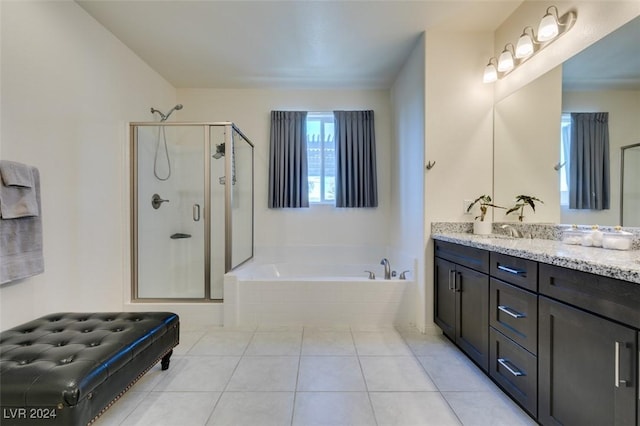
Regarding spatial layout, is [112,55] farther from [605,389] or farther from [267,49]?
[605,389]

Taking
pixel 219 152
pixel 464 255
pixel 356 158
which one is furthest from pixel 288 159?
pixel 464 255

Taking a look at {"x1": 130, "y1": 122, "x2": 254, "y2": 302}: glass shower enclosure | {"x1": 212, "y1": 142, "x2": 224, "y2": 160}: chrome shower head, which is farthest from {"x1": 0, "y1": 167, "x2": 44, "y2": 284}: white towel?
{"x1": 212, "y1": 142, "x2": 224, "y2": 160}: chrome shower head

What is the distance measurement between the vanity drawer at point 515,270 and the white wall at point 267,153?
78.1 inches

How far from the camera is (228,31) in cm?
239

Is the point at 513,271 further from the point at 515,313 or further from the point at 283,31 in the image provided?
the point at 283,31

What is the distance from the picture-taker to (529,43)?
197cm

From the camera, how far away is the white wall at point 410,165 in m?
2.49

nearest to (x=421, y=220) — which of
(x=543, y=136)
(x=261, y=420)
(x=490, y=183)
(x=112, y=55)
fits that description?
(x=490, y=183)

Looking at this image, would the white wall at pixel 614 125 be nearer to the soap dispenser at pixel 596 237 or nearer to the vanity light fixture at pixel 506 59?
the soap dispenser at pixel 596 237

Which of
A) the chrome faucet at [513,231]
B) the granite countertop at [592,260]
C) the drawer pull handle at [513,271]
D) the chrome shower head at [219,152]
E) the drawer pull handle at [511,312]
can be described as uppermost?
the chrome shower head at [219,152]

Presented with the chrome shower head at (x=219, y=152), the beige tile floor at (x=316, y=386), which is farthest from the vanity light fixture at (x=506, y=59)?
the chrome shower head at (x=219, y=152)

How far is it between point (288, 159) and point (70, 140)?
2.04 m

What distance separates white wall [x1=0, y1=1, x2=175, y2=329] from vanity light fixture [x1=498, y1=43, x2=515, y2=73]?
317 cm

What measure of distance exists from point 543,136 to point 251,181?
287 cm
